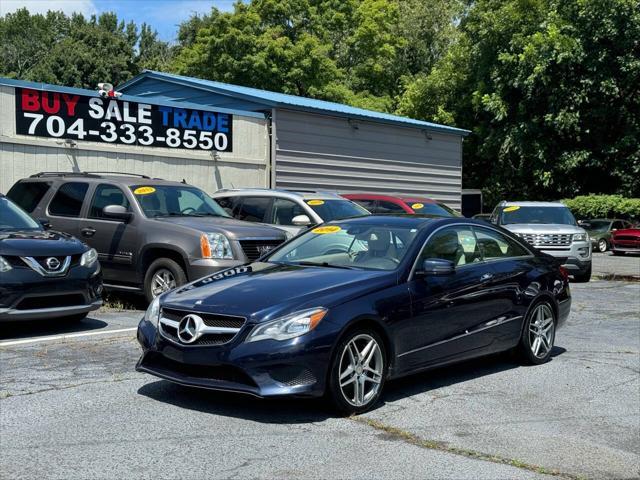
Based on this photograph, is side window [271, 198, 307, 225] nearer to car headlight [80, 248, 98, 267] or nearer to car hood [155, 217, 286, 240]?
car hood [155, 217, 286, 240]

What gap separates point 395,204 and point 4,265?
8880 mm

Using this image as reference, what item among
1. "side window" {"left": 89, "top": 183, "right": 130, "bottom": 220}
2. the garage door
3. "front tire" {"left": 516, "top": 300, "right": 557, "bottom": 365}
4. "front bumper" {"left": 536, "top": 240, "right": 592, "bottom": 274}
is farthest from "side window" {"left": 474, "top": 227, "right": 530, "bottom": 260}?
the garage door

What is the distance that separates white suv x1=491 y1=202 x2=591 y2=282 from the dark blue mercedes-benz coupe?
28.8 feet

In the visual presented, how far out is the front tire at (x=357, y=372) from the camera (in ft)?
18.5

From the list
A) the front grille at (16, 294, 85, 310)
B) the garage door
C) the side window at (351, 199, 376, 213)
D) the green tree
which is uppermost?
the green tree

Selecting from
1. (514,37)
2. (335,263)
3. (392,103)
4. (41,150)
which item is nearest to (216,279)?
(335,263)

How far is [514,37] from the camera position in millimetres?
35500

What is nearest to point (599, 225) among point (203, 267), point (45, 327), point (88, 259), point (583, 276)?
point (583, 276)

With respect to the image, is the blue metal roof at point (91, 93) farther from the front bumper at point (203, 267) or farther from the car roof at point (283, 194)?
the front bumper at point (203, 267)

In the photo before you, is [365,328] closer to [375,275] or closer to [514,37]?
[375,275]

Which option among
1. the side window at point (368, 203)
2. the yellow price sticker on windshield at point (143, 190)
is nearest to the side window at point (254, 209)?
the yellow price sticker on windshield at point (143, 190)

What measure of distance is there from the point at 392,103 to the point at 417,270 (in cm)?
4154

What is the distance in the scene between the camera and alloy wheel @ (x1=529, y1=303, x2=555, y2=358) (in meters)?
7.86

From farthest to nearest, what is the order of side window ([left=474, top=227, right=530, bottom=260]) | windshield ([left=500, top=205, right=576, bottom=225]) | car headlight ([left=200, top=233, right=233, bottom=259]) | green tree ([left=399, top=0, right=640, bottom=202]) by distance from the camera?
1. green tree ([left=399, top=0, right=640, bottom=202])
2. windshield ([left=500, top=205, right=576, bottom=225])
3. car headlight ([left=200, top=233, right=233, bottom=259])
4. side window ([left=474, top=227, right=530, bottom=260])
